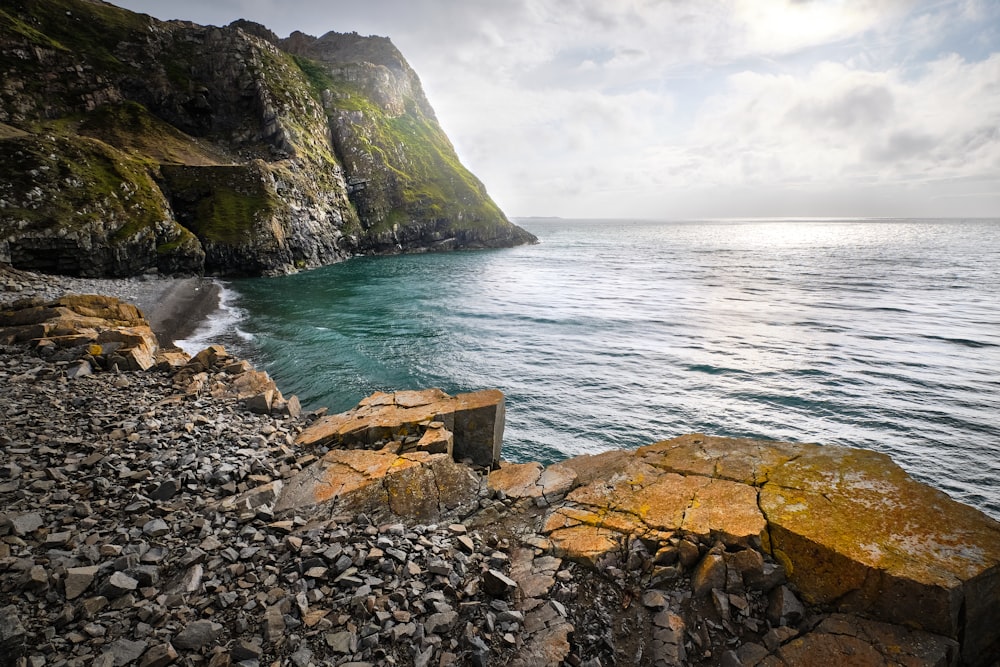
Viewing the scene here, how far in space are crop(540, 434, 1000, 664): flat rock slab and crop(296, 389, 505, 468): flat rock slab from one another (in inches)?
100

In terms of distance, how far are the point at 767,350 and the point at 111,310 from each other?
138 feet

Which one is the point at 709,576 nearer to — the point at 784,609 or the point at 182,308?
the point at 784,609

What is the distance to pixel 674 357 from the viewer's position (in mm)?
29391

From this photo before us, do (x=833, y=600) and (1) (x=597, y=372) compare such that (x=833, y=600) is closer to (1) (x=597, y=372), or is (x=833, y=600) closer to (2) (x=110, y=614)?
(2) (x=110, y=614)

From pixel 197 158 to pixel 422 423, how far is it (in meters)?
91.7

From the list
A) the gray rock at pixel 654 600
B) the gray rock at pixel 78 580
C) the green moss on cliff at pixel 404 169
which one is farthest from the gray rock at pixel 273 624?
the green moss on cliff at pixel 404 169

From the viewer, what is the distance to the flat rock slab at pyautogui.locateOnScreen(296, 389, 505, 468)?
11.8m

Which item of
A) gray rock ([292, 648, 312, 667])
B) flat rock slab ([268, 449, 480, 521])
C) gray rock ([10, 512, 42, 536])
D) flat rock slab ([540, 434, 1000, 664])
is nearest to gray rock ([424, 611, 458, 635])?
gray rock ([292, 648, 312, 667])

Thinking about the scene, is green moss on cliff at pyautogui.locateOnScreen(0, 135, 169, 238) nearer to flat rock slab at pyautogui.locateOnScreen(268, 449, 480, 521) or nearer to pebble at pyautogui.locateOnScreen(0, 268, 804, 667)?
pebble at pyautogui.locateOnScreen(0, 268, 804, 667)

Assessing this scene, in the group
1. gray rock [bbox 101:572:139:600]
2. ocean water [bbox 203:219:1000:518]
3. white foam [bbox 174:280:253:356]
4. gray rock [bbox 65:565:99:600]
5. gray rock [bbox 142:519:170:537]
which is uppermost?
gray rock [bbox 65:565:99:600]

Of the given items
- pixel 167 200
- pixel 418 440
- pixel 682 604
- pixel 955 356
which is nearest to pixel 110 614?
pixel 418 440

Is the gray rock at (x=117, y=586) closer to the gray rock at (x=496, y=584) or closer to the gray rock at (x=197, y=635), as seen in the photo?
the gray rock at (x=197, y=635)

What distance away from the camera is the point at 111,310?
24.6m

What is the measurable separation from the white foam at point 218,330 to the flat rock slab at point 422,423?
1965cm
